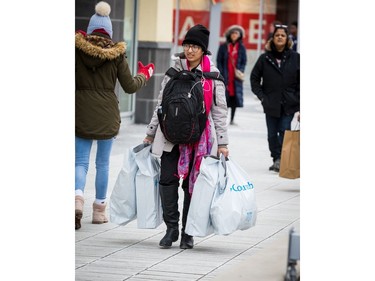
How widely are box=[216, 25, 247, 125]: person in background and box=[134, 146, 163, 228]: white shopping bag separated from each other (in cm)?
1126

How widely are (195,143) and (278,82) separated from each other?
16.2 ft

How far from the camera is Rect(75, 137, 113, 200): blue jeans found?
9.09 metres

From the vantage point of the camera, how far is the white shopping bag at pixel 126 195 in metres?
8.59

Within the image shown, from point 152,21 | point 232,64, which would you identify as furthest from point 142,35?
point 232,64

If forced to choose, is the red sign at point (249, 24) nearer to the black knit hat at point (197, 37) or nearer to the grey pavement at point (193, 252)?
the grey pavement at point (193, 252)

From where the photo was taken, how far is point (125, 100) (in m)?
18.7

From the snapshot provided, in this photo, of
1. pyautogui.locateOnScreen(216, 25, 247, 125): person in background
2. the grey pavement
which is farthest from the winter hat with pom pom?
pyautogui.locateOnScreen(216, 25, 247, 125): person in background

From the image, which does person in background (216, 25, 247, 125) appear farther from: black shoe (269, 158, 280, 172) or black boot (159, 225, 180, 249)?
black boot (159, 225, 180, 249)

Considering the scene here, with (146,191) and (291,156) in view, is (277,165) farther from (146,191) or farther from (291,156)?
(146,191)

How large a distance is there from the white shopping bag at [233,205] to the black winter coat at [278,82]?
480cm

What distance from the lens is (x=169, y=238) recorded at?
847 cm
